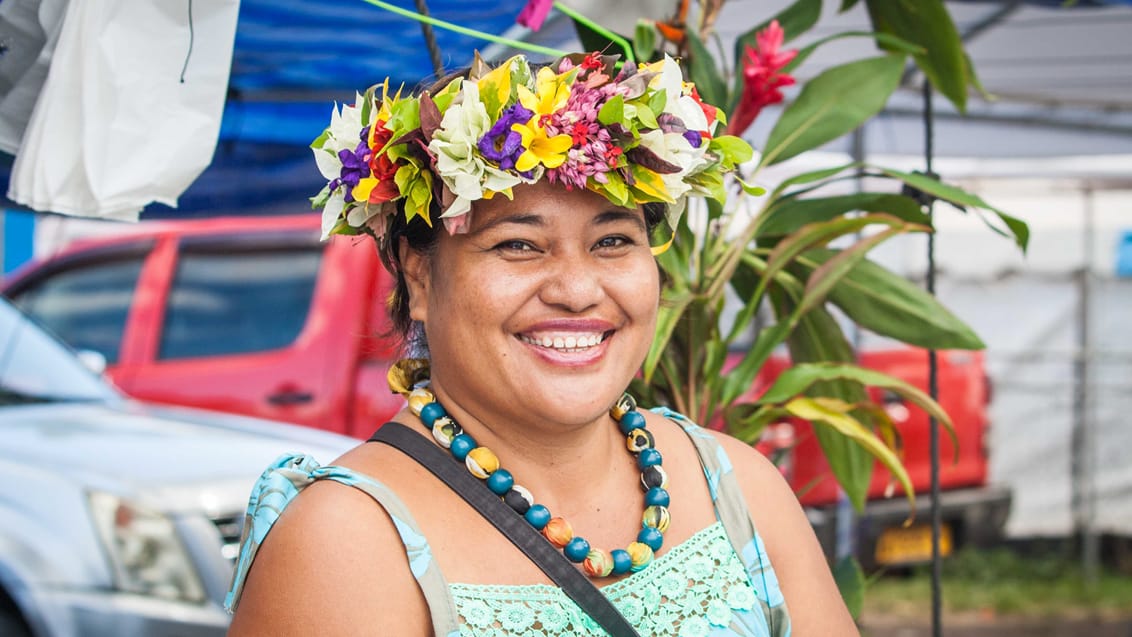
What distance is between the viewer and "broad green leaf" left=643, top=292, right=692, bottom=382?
8.21ft

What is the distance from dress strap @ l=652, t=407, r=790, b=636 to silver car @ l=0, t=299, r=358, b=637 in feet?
6.96

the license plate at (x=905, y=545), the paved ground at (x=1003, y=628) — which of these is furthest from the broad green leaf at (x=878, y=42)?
the paved ground at (x=1003, y=628)

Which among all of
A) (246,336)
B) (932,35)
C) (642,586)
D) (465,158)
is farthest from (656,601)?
(246,336)

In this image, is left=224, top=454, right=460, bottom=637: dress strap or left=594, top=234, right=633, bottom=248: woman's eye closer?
left=224, top=454, right=460, bottom=637: dress strap

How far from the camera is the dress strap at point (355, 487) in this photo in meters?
1.57

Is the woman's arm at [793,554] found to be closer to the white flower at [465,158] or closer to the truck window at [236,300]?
the white flower at [465,158]

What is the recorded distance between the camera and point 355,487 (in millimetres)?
1600

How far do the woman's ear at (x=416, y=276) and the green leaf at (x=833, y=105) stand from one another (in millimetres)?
1119

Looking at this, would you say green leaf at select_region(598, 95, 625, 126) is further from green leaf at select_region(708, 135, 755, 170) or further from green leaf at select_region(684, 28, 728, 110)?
green leaf at select_region(684, 28, 728, 110)

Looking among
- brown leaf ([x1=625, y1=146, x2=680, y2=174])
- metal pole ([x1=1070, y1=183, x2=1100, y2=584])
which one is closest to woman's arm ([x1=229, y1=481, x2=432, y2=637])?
brown leaf ([x1=625, y1=146, x2=680, y2=174])

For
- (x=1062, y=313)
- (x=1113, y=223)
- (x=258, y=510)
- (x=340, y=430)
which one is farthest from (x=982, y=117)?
(x=258, y=510)

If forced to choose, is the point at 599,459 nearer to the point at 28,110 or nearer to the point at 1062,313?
the point at 28,110

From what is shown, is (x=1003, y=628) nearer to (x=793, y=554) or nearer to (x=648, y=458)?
(x=793, y=554)

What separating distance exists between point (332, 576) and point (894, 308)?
1.52 meters
